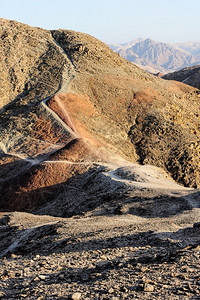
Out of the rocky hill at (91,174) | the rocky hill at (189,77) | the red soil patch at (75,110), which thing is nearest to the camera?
the rocky hill at (91,174)

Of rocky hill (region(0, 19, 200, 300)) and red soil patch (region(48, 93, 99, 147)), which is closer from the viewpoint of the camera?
rocky hill (region(0, 19, 200, 300))

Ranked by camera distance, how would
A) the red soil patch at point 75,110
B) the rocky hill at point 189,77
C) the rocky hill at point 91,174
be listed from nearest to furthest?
1. the rocky hill at point 91,174
2. the red soil patch at point 75,110
3. the rocky hill at point 189,77

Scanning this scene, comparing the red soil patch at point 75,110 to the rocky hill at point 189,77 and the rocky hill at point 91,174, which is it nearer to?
the rocky hill at point 91,174

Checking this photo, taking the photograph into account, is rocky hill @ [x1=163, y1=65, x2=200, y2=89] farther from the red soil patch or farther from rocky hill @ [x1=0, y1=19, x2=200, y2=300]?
the red soil patch

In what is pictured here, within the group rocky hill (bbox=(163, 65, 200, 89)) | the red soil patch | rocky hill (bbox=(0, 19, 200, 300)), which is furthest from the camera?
rocky hill (bbox=(163, 65, 200, 89))

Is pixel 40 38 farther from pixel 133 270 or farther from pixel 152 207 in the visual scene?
pixel 133 270

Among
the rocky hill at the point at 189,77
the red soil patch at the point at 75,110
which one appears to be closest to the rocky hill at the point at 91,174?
the red soil patch at the point at 75,110

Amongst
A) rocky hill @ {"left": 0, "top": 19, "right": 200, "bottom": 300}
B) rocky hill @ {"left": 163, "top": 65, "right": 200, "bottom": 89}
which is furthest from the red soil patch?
rocky hill @ {"left": 163, "top": 65, "right": 200, "bottom": 89}

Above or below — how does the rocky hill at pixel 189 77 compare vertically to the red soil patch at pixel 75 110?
below

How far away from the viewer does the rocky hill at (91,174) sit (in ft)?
38.5

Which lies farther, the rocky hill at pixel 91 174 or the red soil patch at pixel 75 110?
the red soil patch at pixel 75 110

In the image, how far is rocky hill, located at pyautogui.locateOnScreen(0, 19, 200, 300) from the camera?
11.8 m

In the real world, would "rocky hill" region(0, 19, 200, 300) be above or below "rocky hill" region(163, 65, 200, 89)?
above

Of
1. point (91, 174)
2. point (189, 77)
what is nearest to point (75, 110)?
point (91, 174)
